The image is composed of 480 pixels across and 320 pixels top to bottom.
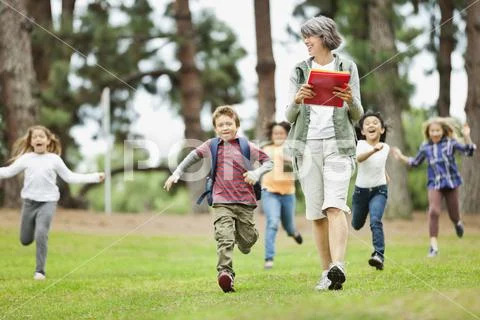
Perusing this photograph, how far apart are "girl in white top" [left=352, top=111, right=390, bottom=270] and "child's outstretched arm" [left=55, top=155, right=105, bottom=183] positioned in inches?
111

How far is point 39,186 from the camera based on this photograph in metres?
10.3

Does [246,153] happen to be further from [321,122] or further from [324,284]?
[324,284]

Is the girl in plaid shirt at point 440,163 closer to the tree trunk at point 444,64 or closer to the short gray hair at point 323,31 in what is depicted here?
the short gray hair at point 323,31

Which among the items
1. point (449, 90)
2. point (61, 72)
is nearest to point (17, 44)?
point (61, 72)

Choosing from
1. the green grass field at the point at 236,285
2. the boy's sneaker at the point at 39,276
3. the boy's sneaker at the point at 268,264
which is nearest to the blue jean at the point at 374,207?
the green grass field at the point at 236,285

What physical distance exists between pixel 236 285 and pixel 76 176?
251 centimetres

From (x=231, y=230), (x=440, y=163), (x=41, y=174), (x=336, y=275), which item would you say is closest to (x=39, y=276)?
(x=41, y=174)

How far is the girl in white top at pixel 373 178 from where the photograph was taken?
969 centimetres

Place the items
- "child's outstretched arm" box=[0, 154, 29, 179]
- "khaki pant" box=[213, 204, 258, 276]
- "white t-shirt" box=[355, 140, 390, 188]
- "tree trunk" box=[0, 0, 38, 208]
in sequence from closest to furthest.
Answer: "khaki pant" box=[213, 204, 258, 276] < "white t-shirt" box=[355, 140, 390, 188] < "child's outstretched arm" box=[0, 154, 29, 179] < "tree trunk" box=[0, 0, 38, 208]

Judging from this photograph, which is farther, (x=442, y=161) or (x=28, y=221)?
(x=442, y=161)

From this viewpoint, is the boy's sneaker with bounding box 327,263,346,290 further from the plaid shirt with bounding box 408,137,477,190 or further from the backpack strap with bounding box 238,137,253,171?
the plaid shirt with bounding box 408,137,477,190

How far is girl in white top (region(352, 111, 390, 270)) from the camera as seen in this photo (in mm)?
9688

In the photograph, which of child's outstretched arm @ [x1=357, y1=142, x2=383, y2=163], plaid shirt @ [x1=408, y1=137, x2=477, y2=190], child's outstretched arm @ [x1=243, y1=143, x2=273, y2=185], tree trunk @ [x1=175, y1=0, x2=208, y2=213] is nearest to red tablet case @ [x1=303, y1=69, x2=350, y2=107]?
child's outstretched arm @ [x1=243, y1=143, x2=273, y2=185]

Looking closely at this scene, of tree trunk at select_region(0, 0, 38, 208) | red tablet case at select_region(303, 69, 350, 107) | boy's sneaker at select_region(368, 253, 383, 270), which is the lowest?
boy's sneaker at select_region(368, 253, 383, 270)
